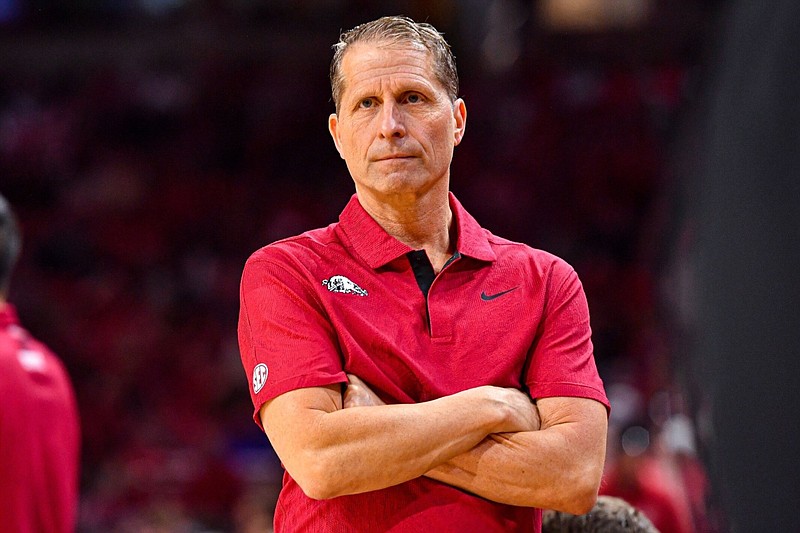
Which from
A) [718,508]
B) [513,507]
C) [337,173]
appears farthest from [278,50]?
[718,508]

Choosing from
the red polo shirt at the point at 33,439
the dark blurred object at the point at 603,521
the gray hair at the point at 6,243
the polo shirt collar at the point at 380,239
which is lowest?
the red polo shirt at the point at 33,439

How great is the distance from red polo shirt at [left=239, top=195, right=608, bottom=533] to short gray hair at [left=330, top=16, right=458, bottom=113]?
0.34 metres

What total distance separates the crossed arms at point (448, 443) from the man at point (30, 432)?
159cm

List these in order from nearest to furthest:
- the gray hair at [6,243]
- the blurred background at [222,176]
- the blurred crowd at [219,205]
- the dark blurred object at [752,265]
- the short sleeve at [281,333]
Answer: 1. the dark blurred object at [752,265]
2. the short sleeve at [281,333]
3. the gray hair at [6,243]
4. the blurred crowd at [219,205]
5. the blurred background at [222,176]

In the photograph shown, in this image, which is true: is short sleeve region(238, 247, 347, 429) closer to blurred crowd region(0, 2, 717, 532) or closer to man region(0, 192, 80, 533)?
man region(0, 192, 80, 533)

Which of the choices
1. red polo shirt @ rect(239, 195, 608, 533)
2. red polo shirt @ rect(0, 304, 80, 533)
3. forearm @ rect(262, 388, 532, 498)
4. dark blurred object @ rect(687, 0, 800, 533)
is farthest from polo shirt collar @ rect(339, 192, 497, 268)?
red polo shirt @ rect(0, 304, 80, 533)

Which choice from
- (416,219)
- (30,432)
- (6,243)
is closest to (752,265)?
(416,219)

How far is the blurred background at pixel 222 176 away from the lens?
32.9 feet

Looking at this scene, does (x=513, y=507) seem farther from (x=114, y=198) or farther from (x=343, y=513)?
(x=114, y=198)

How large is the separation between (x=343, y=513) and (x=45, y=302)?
1028cm

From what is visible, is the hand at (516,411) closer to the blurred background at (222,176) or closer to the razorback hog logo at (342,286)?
the razorback hog logo at (342,286)

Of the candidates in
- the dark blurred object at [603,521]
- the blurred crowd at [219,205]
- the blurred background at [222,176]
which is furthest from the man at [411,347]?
the blurred background at [222,176]

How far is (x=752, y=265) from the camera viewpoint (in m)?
0.98

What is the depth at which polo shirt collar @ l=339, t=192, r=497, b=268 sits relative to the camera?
2.35 m
